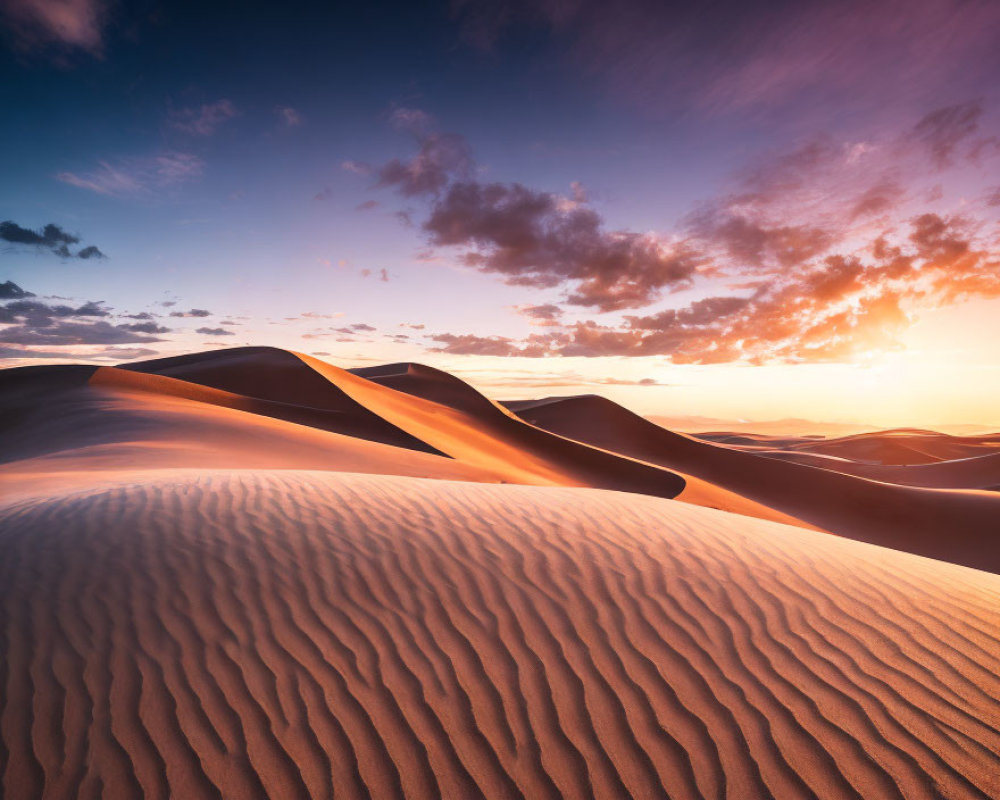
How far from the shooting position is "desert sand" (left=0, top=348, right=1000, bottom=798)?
2.56m

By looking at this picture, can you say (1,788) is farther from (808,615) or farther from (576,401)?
(576,401)

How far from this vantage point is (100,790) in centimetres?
240

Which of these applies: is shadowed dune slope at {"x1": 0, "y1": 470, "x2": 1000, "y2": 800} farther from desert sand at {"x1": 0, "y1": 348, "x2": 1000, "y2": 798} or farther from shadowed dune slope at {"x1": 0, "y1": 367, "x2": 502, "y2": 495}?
shadowed dune slope at {"x1": 0, "y1": 367, "x2": 502, "y2": 495}

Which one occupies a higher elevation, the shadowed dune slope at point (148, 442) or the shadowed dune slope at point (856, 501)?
the shadowed dune slope at point (148, 442)

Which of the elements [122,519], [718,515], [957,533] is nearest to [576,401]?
[957,533]

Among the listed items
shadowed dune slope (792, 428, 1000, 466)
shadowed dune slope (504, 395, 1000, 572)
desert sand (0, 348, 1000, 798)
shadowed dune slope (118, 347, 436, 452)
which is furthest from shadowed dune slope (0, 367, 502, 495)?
shadowed dune slope (792, 428, 1000, 466)

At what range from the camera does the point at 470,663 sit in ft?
10.3

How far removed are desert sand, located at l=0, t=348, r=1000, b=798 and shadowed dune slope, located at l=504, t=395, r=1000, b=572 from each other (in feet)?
33.3

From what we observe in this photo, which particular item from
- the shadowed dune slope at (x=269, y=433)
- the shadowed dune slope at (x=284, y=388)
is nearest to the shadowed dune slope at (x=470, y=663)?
the shadowed dune slope at (x=269, y=433)

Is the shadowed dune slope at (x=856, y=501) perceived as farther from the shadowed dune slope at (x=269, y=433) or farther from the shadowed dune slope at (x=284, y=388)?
the shadowed dune slope at (x=284, y=388)

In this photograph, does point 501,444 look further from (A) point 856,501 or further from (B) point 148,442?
Answer: (B) point 148,442

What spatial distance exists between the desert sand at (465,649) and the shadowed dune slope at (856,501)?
10148 mm

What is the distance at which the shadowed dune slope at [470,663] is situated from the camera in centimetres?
254

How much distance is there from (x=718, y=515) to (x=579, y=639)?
356cm
